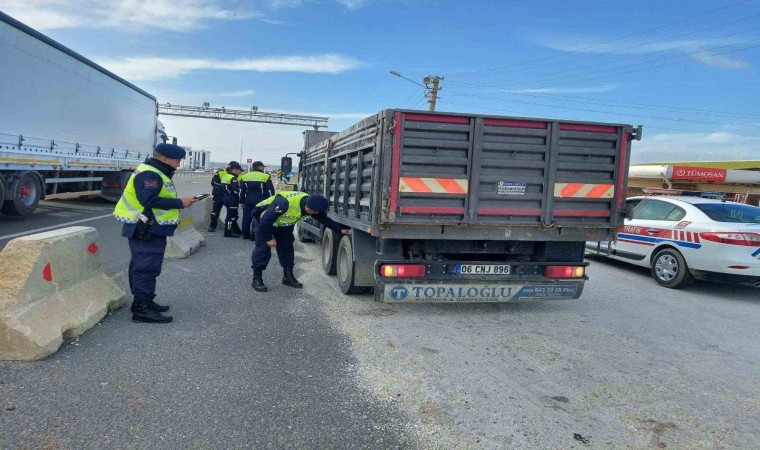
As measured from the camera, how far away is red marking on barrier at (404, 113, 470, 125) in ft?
15.0

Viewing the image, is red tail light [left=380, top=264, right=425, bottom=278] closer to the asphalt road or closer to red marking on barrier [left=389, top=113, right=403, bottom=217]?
the asphalt road

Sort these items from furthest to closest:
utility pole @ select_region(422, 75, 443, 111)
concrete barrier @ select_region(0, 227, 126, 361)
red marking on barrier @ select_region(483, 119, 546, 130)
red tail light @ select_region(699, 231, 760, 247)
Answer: utility pole @ select_region(422, 75, 443, 111) → red tail light @ select_region(699, 231, 760, 247) → red marking on barrier @ select_region(483, 119, 546, 130) → concrete barrier @ select_region(0, 227, 126, 361)

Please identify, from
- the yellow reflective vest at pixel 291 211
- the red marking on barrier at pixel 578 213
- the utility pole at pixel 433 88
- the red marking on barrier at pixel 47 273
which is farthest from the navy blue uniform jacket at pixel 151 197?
the utility pole at pixel 433 88

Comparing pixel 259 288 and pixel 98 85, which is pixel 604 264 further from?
pixel 98 85

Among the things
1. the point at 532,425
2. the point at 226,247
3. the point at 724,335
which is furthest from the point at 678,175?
the point at 532,425

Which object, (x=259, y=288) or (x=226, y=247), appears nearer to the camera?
(x=259, y=288)

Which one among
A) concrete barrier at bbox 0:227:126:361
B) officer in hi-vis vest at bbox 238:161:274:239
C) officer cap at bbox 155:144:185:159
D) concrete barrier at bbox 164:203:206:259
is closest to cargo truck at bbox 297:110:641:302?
officer cap at bbox 155:144:185:159

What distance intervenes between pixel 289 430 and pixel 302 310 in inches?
96.8

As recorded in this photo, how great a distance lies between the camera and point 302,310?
5.18 m

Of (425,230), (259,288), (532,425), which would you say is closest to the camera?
(532,425)

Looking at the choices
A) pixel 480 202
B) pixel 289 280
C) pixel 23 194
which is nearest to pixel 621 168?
pixel 480 202

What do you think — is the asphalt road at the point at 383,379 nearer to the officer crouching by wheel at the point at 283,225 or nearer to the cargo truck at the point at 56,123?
the officer crouching by wheel at the point at 283,225

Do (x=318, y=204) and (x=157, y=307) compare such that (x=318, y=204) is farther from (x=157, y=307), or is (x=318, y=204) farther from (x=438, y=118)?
(x=157, y=307)

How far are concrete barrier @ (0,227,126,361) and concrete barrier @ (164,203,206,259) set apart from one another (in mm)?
2831
